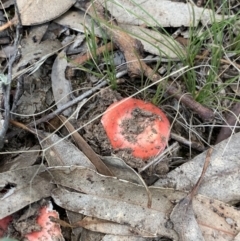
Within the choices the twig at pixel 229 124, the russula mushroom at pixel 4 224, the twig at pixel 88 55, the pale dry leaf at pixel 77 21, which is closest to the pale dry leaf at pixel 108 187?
the russula mushroom at pixel 4 224

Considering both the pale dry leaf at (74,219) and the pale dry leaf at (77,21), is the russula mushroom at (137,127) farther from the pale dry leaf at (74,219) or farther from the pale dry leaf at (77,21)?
the pale dry leaf at (77,21)

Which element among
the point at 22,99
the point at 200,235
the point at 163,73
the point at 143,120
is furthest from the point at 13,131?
the point at 200,235

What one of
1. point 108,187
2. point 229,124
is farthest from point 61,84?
point 229,124

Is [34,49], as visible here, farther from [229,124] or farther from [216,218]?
[216,218]

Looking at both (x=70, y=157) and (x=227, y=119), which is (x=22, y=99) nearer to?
(x=70, y=157)

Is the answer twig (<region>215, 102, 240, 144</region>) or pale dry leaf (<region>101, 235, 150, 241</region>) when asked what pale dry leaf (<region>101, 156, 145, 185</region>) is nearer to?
pale dry leaf (<region>101, 235, 150, 241</region>)
